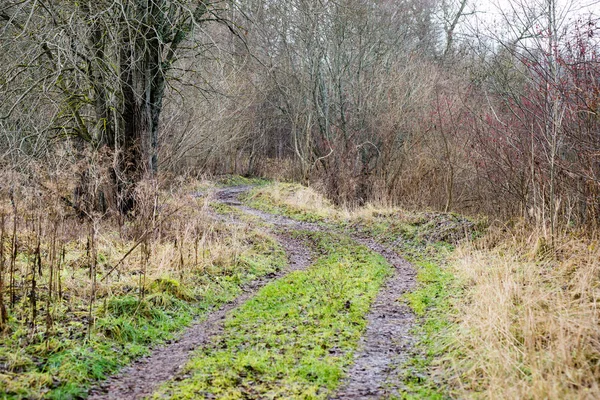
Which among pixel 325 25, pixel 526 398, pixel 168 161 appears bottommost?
pixel 526 398

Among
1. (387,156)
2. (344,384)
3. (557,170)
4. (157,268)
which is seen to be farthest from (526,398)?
(387,156)

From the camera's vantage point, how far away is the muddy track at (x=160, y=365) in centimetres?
463

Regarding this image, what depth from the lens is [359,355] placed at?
5.64 m

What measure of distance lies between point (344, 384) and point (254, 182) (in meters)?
22.8

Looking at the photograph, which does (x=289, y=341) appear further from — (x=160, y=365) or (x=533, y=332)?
(x=533, y=332)

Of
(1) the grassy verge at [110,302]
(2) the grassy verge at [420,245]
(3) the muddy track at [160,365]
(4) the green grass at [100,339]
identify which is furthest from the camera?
(2) the grassy verge at [420,245]

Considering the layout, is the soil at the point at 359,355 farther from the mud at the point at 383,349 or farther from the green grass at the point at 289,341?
the green grass at the point at 289,341

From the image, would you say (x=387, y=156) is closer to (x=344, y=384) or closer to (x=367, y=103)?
(x=367, y=103)

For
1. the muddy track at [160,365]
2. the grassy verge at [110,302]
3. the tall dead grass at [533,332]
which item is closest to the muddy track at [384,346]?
the tall dead grass at [533,332]

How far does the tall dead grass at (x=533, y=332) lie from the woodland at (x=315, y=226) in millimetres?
36

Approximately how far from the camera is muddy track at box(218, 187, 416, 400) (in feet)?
15.7

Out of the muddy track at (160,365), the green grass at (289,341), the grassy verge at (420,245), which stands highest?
the grassy verge at (420,245)

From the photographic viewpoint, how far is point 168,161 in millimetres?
19125

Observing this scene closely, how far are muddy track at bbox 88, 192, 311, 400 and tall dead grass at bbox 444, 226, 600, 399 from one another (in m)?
2.68
